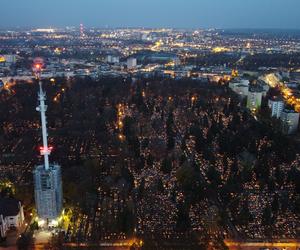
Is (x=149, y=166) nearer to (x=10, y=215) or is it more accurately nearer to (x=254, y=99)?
(x=10, y=215)

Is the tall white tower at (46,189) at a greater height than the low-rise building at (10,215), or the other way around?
the tall white tower at (46,189)

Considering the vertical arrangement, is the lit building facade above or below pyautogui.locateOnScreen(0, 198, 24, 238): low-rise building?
above

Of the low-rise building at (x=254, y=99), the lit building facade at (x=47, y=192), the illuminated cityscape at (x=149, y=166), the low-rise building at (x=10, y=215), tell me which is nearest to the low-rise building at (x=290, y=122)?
the illuminated cityscape at (x=149, y=166)

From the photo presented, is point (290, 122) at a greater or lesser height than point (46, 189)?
lesser

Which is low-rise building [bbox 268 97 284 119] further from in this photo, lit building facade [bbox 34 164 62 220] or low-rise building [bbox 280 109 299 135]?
lit building facade [bbox 34 164 62 220]

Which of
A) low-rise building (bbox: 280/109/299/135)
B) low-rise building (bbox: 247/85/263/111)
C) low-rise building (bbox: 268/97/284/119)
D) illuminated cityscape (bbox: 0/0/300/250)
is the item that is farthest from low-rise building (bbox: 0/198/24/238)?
low-rise building (bbox: 247/85/263/111)

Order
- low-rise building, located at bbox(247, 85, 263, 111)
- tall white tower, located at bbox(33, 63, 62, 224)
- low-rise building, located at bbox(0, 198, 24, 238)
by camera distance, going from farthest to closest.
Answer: low-rise building, located at bbox(247, 85, 263, 111) < tall white tower, located at bbox(33, 63, 62, 224) < low-rise building, located at bbox(0, 198, 24, 238)

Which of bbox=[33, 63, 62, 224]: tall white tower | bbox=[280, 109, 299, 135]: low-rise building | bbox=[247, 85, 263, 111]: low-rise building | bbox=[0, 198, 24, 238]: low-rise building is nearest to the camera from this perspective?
bbox=[0, 198, 24, 238]: low-rise building

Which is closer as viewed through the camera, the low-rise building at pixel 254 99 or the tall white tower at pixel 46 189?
the tall white tower at pixel 46 189

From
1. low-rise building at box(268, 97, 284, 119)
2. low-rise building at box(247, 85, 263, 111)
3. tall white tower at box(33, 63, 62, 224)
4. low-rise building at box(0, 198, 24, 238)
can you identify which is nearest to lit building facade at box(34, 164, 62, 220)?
tall white tower at box(33, 63, 62, 224)

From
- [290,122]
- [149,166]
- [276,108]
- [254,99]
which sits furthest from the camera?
[254,99]

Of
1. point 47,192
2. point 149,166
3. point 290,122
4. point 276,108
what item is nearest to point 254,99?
point 276,108

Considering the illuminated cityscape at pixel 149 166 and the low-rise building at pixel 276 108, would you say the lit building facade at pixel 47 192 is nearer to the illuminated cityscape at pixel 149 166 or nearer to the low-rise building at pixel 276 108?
the illuminated cityscape at pixel 149 166

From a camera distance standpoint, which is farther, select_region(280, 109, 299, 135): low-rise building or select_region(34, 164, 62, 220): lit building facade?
select_region(280, 109, 299, 135): low-rise building
